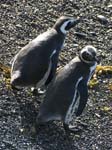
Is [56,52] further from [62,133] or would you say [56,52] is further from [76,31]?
[76,31]

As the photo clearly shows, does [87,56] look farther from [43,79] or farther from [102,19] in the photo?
[102,19]

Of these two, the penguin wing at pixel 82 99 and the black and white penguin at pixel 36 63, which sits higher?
the black and white penguin at pixel 36 63

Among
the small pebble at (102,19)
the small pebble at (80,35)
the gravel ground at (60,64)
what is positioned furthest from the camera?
the small pebble at (102,19)

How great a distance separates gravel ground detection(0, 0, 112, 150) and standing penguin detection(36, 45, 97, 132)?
0.17 meters

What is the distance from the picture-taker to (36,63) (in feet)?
21.7

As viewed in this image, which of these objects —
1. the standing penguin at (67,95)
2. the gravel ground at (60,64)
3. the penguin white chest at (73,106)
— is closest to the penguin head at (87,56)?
the standing penguin at (67,95)

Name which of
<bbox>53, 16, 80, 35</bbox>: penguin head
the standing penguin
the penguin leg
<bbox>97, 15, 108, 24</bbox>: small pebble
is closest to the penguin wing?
the standing penguin

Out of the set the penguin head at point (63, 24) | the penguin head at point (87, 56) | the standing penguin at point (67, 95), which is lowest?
the standing penguin at point (67, 95)

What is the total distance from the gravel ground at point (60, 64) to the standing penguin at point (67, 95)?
0.17 meters

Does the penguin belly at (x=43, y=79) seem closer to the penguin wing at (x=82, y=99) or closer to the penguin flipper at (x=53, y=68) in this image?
the penguin flipper at (x=53, y=68)

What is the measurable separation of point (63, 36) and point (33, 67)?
2.55 ft

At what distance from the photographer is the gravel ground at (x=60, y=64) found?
6.17m

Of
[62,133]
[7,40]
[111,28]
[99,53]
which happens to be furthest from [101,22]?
[62,133]

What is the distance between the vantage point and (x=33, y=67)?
657cm
